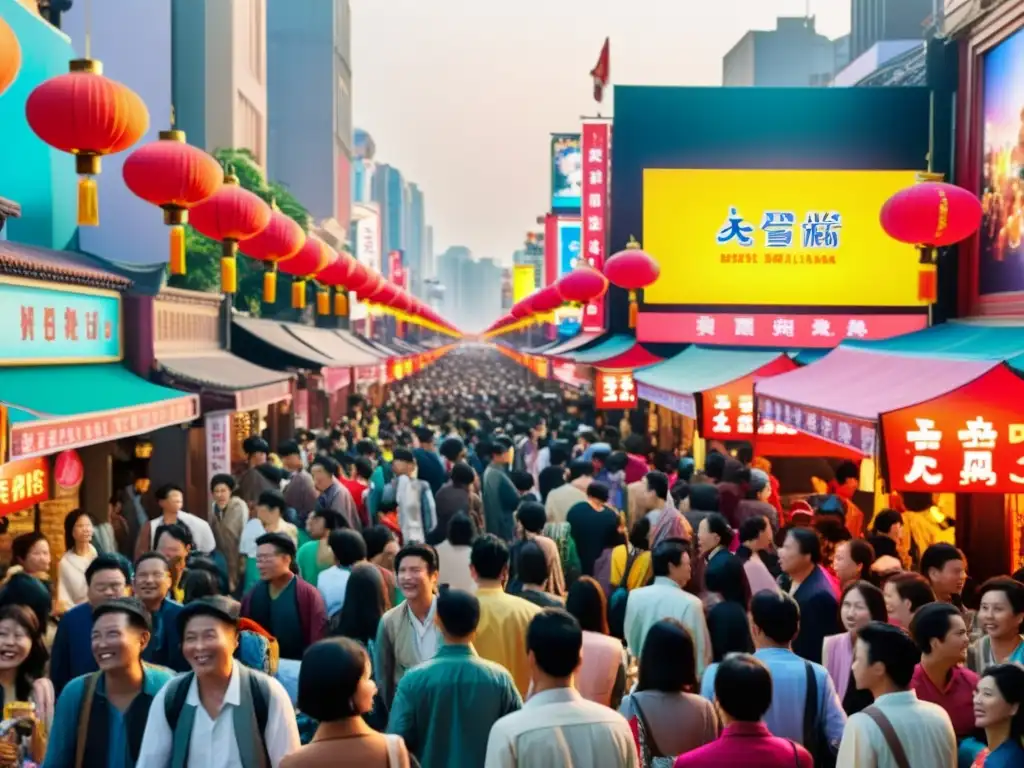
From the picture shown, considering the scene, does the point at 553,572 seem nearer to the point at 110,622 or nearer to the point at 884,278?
the point at 110,622

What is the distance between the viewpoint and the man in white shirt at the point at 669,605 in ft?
20.8

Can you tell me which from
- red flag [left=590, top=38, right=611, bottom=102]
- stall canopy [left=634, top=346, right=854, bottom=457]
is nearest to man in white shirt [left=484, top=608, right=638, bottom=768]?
stall canopy [left=634, top=346, right=854, bottom=457]

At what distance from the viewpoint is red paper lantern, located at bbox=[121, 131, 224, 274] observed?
30.9ft

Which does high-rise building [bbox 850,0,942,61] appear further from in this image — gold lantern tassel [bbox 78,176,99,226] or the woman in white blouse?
the woman in white blouse

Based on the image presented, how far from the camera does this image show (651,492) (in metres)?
9.68

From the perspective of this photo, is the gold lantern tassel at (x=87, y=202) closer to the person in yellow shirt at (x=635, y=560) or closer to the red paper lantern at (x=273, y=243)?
the red paper lantern at (x=273, y=243)

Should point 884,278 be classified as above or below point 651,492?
above

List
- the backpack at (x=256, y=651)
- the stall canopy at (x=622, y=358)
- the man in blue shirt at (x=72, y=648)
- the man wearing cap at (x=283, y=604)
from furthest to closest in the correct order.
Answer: the stall canopy at (x=622, y=358)
the man wearing cap at (x=283, y=604)
the man in blue shirt at (x=72, y=648)
the backpack at (x=256, y=651)

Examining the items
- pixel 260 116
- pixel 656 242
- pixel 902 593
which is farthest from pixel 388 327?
pixel 902 593

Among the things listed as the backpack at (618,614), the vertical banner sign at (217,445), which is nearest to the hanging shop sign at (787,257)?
the vertical banner sign at (217,445)

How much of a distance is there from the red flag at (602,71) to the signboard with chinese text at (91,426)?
22158mm

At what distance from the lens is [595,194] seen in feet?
87.9

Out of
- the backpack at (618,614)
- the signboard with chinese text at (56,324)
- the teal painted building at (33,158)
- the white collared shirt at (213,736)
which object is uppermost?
the teal painted building at (33,158)

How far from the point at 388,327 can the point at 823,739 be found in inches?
3276
